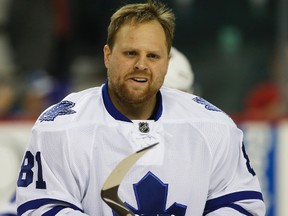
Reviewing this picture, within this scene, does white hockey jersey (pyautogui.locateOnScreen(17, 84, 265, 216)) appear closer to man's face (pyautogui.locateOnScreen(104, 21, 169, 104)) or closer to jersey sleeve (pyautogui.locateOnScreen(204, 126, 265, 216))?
jersey sleeve (pyautogui.locateOnScreen(204, 126, 265, 216))

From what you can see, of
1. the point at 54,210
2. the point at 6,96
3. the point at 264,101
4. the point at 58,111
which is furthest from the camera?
the point at 6,96

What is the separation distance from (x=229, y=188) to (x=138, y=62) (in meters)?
0.64

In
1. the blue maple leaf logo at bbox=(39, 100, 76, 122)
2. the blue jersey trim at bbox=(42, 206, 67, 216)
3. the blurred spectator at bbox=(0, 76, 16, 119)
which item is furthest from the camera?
the blurred spectator at bbox=(0, 76, 16, 119)

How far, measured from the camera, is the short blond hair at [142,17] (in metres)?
4.30

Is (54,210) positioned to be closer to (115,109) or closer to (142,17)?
(115,109)

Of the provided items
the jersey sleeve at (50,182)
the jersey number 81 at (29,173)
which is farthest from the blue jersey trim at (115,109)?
the jersey number 81 at (29,173)

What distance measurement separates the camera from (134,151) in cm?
430

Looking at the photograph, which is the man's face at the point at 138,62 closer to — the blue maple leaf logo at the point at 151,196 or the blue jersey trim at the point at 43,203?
the blue maple leaf logo at the point at 151,196

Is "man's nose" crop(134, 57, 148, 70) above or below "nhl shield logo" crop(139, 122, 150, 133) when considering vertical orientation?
above

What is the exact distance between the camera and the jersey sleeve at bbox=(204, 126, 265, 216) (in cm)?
439

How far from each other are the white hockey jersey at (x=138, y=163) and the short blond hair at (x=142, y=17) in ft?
0.94

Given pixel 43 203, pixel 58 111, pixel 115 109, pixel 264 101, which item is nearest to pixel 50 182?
pixel 43 203

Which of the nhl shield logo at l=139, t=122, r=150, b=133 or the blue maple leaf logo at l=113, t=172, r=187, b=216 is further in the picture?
the nhl shield logo at l=139, t=122, r=150, b=133

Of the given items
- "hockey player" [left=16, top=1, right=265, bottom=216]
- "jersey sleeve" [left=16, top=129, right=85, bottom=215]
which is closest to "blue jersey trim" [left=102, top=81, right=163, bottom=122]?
"hockey player" [left=16, top=1, right=265, bottom=216]
